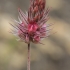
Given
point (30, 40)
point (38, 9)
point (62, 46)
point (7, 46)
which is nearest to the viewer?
point (38, 9)

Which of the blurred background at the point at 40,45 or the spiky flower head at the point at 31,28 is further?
the blurred background at the point at 40,45

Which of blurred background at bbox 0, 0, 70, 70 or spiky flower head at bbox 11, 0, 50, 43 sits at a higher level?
blurred background at bbox 0, 0, 70, 70

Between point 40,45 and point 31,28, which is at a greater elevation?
point 40,45

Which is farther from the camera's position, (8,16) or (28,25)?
(8,16)

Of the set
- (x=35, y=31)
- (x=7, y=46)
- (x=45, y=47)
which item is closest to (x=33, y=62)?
(x=45, y=47)

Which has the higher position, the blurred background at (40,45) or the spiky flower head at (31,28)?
the blurred background at (40,45)

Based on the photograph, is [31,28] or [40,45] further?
[40,45]

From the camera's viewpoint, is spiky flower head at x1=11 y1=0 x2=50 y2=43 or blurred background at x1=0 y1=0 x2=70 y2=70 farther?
blurred background at x1=0 y1=0 x2=70 y2=70

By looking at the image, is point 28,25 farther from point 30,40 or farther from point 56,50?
point 56,50
